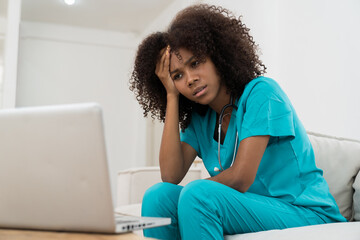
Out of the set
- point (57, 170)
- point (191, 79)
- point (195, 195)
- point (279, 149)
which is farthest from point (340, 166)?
point (57, 170)

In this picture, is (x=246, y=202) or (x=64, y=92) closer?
(x=246, y=202)

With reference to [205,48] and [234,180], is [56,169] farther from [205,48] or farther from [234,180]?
[205,48]

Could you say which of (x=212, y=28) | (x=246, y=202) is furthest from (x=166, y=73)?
(x=246, y=202)

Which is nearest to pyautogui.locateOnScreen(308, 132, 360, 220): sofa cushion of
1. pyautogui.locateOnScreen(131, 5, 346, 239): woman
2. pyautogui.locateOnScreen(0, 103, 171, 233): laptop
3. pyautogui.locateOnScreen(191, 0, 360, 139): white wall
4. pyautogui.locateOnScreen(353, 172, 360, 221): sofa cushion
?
pyautogui.locateOnScreen(353, 172, 360, 221): sofa cushion

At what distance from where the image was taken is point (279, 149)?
1.18m

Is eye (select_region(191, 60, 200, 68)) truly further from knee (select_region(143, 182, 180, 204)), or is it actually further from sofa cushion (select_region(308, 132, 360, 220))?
sofa cushion (select_region(308, 132, 360, 220))

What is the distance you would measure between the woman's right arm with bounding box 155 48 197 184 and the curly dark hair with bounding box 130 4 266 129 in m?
0.07

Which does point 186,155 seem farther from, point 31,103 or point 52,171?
point 31,103

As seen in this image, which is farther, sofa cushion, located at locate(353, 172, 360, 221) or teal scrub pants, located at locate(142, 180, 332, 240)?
sofa cushion, located at locate(353, 172, 360, 221)

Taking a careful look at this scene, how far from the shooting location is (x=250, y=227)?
1.04 metres

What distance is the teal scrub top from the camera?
1107 mm

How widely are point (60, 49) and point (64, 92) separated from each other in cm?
58

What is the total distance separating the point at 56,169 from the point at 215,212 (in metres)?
0.47

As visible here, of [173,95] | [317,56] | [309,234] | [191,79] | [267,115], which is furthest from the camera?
[317,56]
